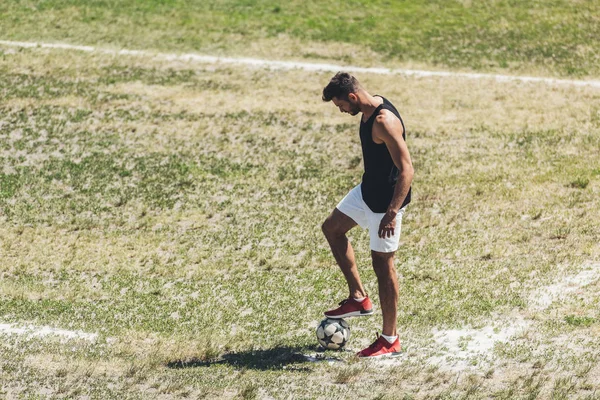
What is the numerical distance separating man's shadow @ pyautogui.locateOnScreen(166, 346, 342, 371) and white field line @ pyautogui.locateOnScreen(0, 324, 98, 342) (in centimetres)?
131

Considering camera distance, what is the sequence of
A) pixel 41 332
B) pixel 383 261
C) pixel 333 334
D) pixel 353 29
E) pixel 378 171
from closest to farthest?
pixel 378 171, pixel 383 261, pixel 333 334, pixel 41 332, pixel 353 29

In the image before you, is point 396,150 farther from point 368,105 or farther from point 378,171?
point 368,105

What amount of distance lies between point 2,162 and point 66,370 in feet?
24.3

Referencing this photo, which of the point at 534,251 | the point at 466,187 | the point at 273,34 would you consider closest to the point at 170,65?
the point at 273,34

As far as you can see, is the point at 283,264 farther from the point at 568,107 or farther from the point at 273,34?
the point at 273,34

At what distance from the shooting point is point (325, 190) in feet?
45.1

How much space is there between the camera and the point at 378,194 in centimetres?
798

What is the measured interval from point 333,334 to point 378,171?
1.66 meters

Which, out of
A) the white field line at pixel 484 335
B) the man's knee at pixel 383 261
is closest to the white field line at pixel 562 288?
the white field line at pixel 484 335

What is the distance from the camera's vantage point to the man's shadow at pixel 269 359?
8336 mm

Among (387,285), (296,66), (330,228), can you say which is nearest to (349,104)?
(330,228)

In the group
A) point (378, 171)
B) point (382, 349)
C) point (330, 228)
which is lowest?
point (382, 349)

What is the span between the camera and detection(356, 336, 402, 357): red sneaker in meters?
8.23

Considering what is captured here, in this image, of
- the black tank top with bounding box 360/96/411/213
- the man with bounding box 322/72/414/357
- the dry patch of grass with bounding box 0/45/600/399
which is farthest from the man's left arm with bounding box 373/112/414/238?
the dry patch of grass with bounding box 0/45/600/399
